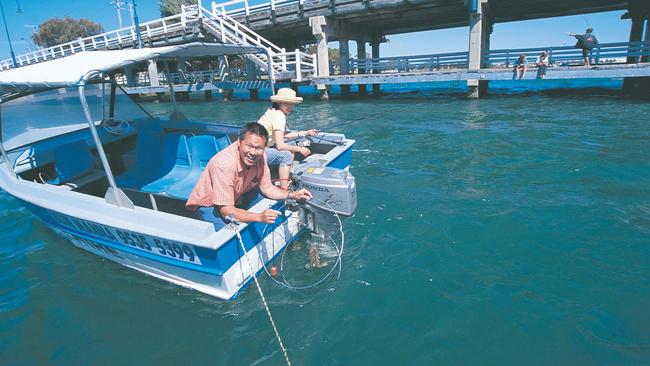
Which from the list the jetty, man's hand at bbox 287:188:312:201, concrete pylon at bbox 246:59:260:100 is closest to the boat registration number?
man's hand at bbox 287:188:312:201

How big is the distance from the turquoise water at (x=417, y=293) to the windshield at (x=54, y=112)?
1544 millimetres

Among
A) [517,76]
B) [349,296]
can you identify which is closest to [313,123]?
[517,76]

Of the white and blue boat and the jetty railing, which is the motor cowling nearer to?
the white and blue boat

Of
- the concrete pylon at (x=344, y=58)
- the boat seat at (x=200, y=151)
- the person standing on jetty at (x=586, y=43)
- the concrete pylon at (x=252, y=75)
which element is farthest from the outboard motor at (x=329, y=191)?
the concrete pylon at (x=252, y=75)

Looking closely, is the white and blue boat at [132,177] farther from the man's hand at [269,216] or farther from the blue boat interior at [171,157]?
the man's hand at [269,216]

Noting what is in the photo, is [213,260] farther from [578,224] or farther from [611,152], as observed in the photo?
[611,152]

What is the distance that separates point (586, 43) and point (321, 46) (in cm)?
1221

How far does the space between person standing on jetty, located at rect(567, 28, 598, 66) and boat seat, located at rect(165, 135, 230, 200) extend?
16678 millimetres

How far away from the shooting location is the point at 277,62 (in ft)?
64.8

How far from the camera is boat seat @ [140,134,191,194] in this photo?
18.1ft

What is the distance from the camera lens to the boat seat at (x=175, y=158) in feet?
18.1

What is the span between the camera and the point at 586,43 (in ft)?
50.5

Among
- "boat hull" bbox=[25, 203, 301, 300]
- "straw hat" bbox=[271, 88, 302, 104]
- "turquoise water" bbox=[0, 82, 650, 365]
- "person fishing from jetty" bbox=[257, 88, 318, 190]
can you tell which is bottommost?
"turquoise water" bbox=[0, 82, 650, 365]

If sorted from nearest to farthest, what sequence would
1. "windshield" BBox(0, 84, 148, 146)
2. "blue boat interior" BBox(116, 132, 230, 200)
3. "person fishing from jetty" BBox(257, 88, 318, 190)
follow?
1. "person fishing from jetty" BBox(257, 88, 318, 190)
2. "windshield" BBox(0, 84, 148, 146)
3. "blue boat interior" BBox(116, 132, 230, 200)
